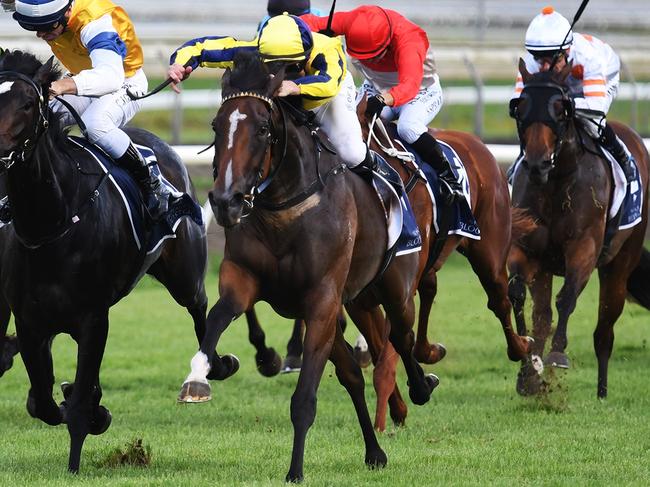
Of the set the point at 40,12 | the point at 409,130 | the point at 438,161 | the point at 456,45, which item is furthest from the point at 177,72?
the point at 456,45

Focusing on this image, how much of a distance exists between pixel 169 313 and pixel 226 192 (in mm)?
7327

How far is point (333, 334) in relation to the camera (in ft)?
17.6

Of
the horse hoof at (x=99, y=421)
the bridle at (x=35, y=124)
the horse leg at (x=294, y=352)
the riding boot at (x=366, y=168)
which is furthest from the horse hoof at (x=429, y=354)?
the bridle at (x=35, y=124)

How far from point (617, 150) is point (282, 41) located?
147 inches

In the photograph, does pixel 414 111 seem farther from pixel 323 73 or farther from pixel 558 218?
pixel 323 73

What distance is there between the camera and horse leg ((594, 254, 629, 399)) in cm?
842

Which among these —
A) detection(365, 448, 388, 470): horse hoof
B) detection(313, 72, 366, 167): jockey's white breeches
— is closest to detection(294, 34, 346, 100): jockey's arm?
detection(313, 72, 366, 167): jockey's white breeches

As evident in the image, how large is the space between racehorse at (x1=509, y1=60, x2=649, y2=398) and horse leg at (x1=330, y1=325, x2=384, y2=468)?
2.08 meters

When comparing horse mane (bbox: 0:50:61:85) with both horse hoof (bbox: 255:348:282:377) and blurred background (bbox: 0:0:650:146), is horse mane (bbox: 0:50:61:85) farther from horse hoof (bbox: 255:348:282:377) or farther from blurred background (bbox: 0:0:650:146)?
blurred background (bbox: 0:0:650:146)

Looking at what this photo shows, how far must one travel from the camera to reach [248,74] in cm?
515

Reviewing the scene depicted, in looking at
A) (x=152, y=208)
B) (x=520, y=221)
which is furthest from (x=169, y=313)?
(x=152, y=208)

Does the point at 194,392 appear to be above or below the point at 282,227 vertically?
below

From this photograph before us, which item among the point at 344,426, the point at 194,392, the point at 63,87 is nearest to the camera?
the point at 194,392

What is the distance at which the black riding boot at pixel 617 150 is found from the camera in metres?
8.45
